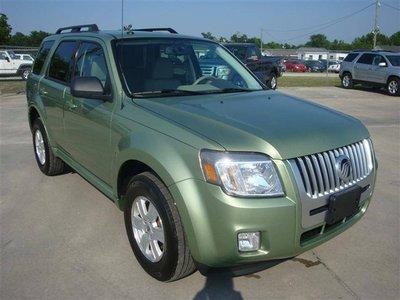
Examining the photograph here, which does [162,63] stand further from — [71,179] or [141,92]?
[71,179]

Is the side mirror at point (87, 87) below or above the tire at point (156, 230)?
above

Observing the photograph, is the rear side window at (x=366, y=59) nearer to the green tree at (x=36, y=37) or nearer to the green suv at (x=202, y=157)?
the green suv at (x=202, y=157)

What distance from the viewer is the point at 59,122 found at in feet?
15.9

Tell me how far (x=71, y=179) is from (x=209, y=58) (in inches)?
95.9

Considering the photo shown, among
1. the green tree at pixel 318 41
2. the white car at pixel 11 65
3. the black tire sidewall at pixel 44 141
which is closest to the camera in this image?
the black tire sidewall at pixel 44 141

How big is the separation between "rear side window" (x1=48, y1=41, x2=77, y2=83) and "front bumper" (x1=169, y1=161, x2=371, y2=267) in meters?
2.59

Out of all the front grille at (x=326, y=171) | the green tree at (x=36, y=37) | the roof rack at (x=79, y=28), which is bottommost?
the front grille at (x=326, y=171)

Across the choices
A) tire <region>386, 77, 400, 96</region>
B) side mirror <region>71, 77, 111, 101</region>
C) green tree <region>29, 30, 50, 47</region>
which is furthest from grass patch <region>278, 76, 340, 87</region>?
green tree <region>29, 30, 50, 47</region>

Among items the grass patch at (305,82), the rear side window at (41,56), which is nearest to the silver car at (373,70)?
the grass patch at (305,82)

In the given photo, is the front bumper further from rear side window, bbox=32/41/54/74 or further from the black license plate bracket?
rear side window, bbox=32/41/54/74

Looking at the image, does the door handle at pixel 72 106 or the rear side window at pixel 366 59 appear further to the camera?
the rear side window at pixel 366 59

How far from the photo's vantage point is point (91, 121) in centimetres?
395

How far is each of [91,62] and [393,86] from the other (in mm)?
15968

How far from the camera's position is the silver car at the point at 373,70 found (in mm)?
17438
